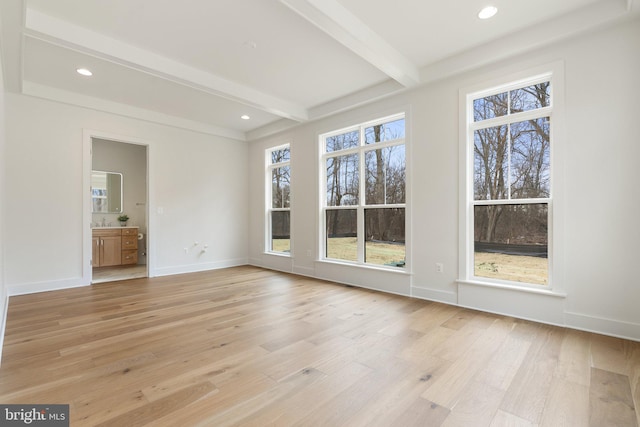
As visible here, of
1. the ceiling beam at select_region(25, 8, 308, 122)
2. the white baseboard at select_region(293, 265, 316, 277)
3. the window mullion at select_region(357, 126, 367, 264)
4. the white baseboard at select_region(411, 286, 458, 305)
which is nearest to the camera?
the ceiling beam at select_region(25, 8, 308, 122)

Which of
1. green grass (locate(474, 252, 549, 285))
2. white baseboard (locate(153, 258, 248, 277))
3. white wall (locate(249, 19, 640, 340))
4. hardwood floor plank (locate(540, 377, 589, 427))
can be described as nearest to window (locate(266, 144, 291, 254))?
white baseboard (locate(153, 258, 248, 277))

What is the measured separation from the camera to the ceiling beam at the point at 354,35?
2.49m

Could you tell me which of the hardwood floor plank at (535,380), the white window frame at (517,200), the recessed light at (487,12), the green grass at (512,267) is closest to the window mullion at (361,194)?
the white window frame at (517,200)

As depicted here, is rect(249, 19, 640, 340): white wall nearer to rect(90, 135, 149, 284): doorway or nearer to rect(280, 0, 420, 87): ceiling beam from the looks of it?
rect(280, 0, 420, 87): ceiling beam

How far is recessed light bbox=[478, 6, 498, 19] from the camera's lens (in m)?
2.67

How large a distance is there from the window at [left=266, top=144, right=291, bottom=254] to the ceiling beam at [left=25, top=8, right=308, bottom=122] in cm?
152

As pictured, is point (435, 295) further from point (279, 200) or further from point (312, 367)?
point (279, 200)

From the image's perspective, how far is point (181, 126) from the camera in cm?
565

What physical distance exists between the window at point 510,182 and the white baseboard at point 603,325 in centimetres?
39

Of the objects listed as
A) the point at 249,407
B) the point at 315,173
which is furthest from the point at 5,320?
the point at 315,173

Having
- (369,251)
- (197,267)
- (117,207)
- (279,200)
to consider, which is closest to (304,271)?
(369,251)

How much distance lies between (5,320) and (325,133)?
4.58m

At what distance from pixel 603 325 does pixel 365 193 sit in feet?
9.83

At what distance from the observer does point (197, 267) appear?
5938 millimetres
